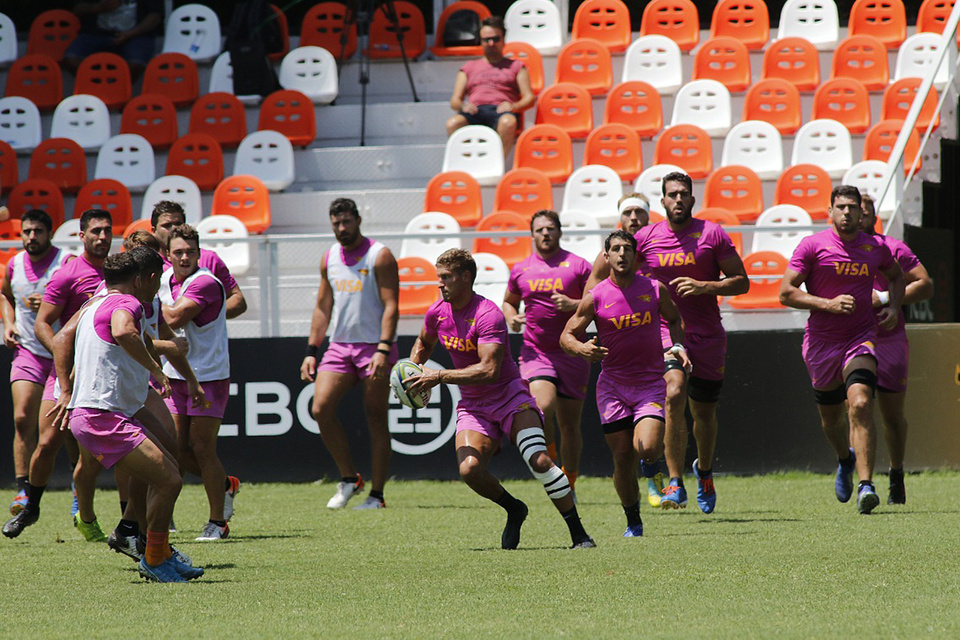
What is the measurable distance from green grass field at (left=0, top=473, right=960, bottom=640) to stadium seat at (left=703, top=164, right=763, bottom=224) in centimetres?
512

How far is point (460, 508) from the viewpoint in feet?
35.2

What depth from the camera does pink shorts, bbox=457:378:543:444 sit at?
817 centimetres

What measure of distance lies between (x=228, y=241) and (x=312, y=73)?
666 centimetres

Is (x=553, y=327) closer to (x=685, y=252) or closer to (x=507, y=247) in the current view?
(x=685, y=252)

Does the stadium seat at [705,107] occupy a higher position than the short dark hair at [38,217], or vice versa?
the stadium seat at [705,107]

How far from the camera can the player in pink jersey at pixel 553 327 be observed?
1033 cm

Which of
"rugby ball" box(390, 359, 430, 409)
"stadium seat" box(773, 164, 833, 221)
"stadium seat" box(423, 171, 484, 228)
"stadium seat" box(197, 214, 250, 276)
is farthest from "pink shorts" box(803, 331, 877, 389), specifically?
"stadium seat" box(423, 171, 484, 228)

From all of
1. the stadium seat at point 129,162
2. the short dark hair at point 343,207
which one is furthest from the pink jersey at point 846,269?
the stadium seat at point 129,162

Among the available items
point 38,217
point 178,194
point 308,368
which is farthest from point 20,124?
point 308,368

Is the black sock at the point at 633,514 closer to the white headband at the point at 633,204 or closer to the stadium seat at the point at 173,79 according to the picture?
the white headband at the point at 633,204

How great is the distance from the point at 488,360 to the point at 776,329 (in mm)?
5152

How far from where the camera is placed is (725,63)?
17578 millimetres

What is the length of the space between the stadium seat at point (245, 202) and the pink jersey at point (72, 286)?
6.82 m

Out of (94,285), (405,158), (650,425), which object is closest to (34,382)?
(94,285)
